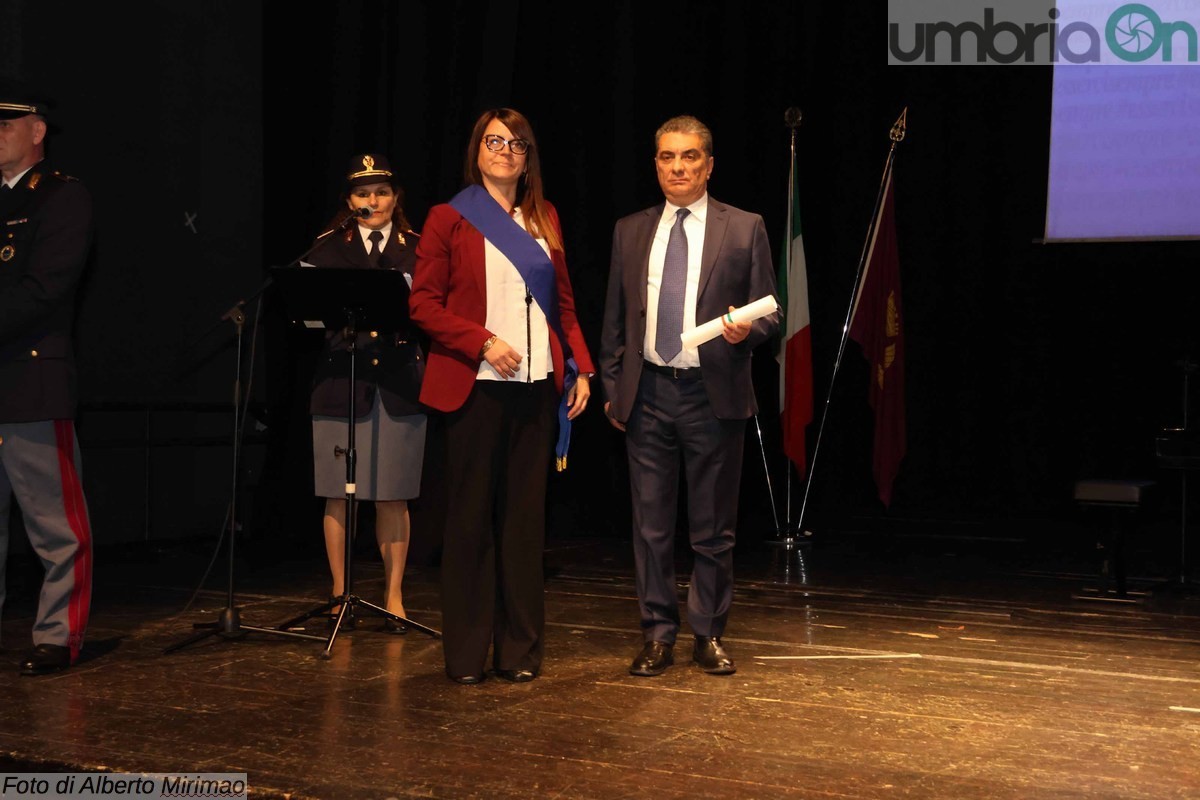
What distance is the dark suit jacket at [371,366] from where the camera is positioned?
3.98 meters

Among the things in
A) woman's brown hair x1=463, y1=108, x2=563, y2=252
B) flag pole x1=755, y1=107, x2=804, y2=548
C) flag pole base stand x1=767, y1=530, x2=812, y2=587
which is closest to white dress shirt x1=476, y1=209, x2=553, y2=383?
woman's brown hair x1=463, y1=108, x2=563, y2=252

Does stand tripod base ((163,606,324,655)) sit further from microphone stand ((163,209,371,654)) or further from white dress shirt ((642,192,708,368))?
white dress shirt ((642,192,708,368))

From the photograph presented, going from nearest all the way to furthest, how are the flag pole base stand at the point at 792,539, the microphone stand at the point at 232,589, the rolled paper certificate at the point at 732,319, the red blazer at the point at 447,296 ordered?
the rolled paper certificate at the point at 732,319, the red blazer at the point at 447,296, the microphone stand at the point at 232,589, the flag pole base stand at the point at 792,539

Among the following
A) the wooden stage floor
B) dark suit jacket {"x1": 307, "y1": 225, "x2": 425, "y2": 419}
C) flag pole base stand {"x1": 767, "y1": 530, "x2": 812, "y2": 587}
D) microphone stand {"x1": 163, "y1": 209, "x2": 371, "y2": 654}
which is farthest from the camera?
flag pole base stand {"x1": 767, "y1": 530, "x2": 812, "y2": 587}

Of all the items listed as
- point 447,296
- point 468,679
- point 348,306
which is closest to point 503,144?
point 447,296

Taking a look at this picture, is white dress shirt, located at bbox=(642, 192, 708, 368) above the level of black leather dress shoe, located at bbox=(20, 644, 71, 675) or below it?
above

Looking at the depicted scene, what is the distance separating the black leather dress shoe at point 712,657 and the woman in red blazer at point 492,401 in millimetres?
458

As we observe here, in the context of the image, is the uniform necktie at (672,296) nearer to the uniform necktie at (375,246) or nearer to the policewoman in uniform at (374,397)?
the policewoman in uniform at (374,397)

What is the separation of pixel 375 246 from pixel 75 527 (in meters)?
1.31

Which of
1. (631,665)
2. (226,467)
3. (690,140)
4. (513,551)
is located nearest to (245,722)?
(513,551)

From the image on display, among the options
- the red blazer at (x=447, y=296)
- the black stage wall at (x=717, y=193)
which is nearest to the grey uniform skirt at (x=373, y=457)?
the red blazer at (x=447, y=296)

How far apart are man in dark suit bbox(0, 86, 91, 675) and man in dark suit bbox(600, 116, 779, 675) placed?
5.07ft

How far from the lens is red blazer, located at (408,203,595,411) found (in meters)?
→ 3.31

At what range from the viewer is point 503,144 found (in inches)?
133
